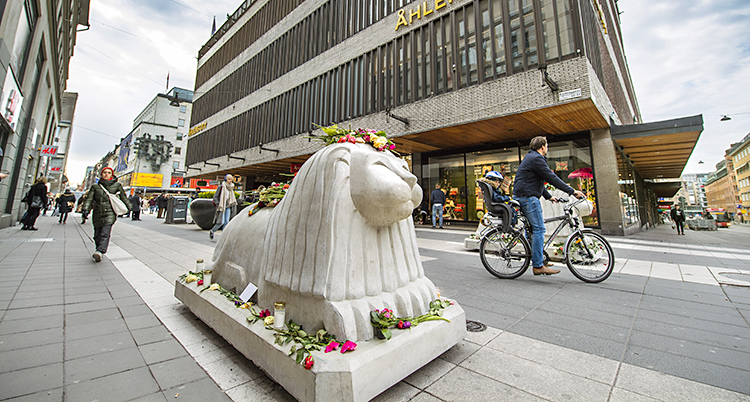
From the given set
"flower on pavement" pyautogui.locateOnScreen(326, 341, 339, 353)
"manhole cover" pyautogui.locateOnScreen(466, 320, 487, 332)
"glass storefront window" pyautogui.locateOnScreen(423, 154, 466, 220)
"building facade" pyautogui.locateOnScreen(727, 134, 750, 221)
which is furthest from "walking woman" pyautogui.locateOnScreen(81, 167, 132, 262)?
"building facade" pyautogui.locateOnScreen(727, 134, 750, 221)

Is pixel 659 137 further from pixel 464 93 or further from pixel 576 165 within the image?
pixel 464 93

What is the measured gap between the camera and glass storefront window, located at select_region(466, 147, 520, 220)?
1236 centimetres

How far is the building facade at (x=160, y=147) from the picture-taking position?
156 ft

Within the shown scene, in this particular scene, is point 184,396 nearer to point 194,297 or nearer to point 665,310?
point 194,297

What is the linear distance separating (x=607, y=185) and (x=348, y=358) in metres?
12.0

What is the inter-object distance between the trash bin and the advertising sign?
44.3m

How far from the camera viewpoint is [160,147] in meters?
48.4

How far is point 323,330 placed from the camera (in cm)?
144

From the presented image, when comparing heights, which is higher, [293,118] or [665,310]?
[293,118]

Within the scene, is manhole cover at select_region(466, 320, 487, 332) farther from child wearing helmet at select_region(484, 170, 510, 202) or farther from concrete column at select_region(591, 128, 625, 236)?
concrete column at select_region(591, 128, 625, 236)

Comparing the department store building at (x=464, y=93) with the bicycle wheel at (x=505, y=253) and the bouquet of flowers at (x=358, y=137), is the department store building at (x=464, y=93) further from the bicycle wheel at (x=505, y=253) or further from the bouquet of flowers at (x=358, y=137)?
the bouquet of flowers at (x=358, y=137)

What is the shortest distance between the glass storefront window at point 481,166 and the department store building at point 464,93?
48mm

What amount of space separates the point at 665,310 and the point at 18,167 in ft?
58.5

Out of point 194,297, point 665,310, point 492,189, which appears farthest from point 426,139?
point 194,297
